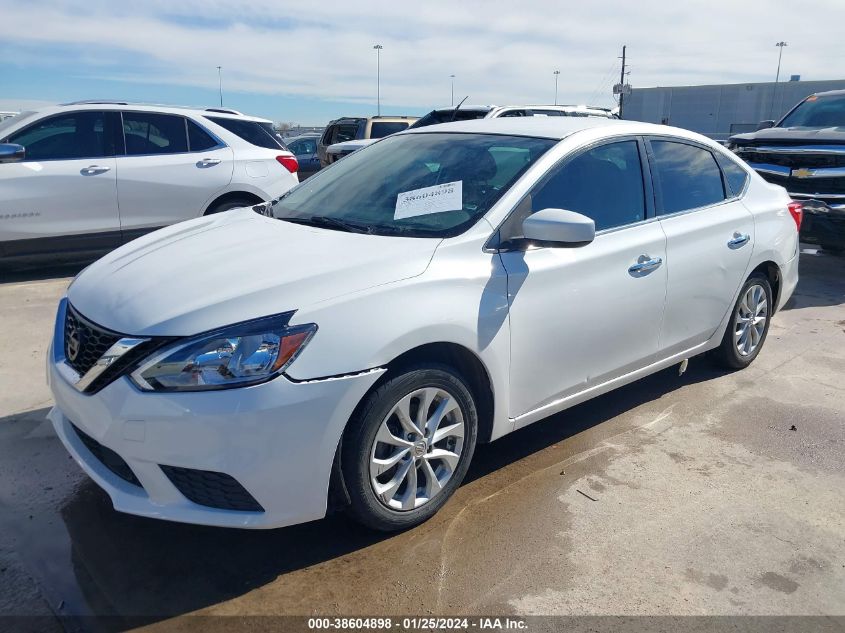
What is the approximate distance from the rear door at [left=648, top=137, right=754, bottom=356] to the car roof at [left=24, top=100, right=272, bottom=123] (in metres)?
5.32

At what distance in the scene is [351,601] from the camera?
2533 mm

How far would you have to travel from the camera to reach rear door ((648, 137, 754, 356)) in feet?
12.9

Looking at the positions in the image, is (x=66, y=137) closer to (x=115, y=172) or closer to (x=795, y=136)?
(x=115, y=172)

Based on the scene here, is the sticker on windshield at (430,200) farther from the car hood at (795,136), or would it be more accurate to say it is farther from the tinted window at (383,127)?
the tinted window at (383,127)

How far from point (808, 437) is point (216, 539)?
3.25 m

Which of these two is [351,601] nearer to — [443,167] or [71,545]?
[71,545]

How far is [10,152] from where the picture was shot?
6.29 meters

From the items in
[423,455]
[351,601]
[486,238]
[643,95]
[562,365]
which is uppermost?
[643,95]

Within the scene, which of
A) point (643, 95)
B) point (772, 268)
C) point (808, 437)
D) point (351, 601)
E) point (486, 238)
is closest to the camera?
point (351, 601)

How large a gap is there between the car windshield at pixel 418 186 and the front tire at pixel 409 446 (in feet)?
2.34

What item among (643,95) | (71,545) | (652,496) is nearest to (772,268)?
(652,496)

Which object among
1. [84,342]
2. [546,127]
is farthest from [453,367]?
[546,127]

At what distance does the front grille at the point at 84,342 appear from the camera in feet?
8.45

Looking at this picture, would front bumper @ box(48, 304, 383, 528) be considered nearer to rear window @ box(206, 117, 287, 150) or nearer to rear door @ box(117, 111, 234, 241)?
rear door @ box(117, 111, 234, 241)
